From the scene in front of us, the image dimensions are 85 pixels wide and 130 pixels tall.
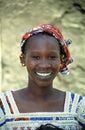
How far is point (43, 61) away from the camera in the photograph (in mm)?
3408

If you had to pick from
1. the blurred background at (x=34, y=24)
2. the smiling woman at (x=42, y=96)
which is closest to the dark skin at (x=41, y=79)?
the smiling woman at (x=42, y=96)

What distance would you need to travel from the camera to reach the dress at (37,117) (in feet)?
11.3

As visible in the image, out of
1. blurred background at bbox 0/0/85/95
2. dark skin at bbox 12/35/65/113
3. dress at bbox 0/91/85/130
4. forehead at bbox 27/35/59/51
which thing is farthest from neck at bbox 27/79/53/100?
blurred background at bbox 0/0/85/95

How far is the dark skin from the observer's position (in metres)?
3.42

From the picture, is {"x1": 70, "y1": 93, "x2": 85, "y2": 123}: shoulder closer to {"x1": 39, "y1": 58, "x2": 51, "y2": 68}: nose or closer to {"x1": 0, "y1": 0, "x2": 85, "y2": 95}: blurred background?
{"x1": 39, "y1": 58, "x2": 51, "y2": 68}: nose

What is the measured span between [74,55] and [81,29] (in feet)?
0.82

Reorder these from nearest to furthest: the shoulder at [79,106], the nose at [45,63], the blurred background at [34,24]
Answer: the nose at [45,63]
the shoulder at [79,106]
the blurred background at [34,24]

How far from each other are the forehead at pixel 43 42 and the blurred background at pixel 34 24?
1986 mm

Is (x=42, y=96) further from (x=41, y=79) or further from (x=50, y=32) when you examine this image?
(x=50, y=32)

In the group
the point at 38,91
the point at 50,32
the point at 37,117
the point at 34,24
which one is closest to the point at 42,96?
the point at 38,91

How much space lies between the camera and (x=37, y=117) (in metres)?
3.47

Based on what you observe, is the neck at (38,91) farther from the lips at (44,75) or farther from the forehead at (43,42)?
the forehead at (43,42)

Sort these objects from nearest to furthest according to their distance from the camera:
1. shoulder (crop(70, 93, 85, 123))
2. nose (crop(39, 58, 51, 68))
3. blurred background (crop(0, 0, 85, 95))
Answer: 1. nose (crop(39, 58, 51, 68))
2. shoulder (crop(70, 93, 85, 123))
3. blurred background (crop(0, 0, 85, 95))

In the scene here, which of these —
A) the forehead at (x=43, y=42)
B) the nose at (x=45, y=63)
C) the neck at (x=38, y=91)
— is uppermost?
the forehead at (x=43, y=42)
